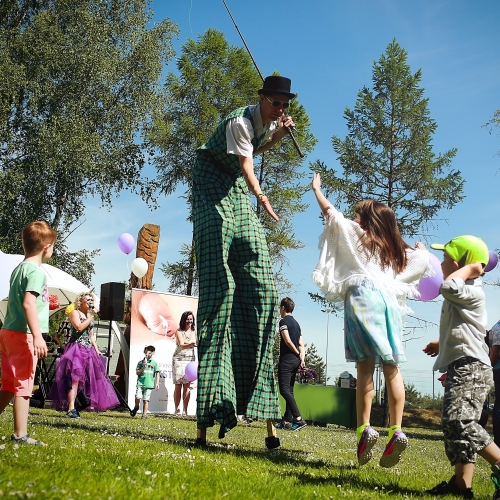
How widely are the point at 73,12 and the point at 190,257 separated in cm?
1116

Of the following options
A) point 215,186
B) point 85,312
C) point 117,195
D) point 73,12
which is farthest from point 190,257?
point 215,186

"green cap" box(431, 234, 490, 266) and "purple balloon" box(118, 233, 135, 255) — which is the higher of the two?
"purple balloon" box(118, 233, 135, 255)

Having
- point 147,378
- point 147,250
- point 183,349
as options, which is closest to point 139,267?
point 147,250

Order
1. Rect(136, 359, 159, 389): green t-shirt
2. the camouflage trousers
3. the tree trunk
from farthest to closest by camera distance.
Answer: the tree trunk < Rect(136, 359, 159, 389): green t-shirt < the camouflage trousers

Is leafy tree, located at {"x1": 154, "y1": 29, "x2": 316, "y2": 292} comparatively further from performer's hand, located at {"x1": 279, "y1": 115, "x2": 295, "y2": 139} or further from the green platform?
performer's hand, located at {"x1": 279, "y1": 115, "x2": 295, "y2": 139}

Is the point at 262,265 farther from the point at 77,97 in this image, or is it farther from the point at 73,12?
the point at 73,12

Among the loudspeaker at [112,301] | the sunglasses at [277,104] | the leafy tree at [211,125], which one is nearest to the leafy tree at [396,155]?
the leafy tree at [211,125]

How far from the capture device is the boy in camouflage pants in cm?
338

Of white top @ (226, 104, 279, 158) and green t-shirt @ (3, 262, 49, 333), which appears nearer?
green t-shirt @ (3, 262, 49, 333)

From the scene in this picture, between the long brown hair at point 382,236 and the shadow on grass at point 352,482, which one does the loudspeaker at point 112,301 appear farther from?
the shadow on grass at point 352,482

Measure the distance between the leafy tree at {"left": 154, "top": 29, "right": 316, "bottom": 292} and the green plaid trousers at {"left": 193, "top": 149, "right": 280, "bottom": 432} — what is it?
813 inches

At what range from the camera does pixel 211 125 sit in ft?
85.4

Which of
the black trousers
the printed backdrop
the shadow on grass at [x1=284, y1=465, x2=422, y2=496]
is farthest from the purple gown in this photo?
the shadow on grass at [x1=284, y1=465, x2=422, y2=496]

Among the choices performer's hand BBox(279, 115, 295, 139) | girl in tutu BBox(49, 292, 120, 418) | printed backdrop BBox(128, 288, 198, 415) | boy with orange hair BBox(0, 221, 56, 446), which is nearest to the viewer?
boy with orange hair BBox(0, 221, 56, 446)
